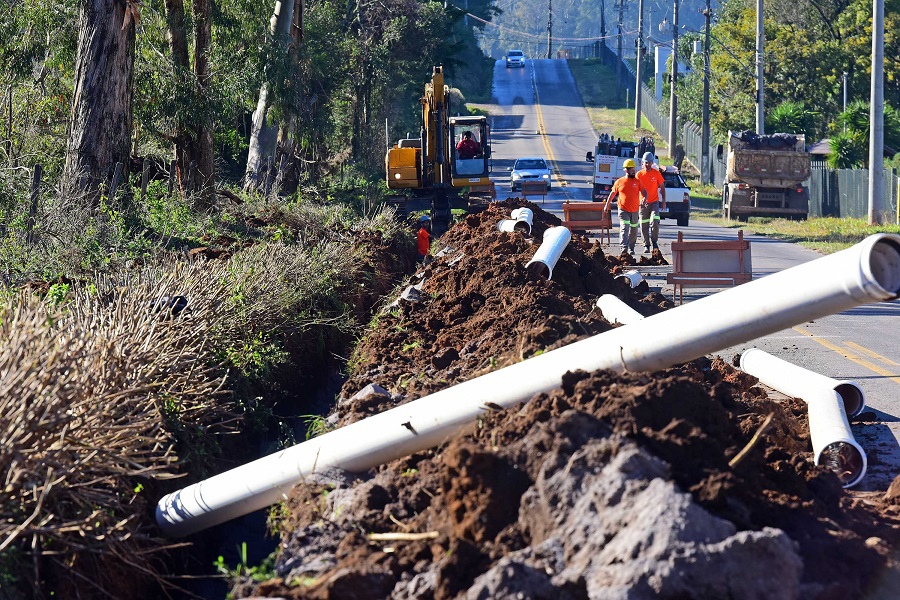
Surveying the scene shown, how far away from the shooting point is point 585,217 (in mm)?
24141

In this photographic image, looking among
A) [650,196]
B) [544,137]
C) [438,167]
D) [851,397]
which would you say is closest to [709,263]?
[851,397]

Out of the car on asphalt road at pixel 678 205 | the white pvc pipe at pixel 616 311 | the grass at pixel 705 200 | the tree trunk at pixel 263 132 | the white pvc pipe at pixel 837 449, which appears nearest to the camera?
the white pvc pipe at pixel 837 449

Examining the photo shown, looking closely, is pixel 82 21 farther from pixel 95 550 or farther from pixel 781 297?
pixel 781 297

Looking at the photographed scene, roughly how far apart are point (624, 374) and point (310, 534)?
185cm

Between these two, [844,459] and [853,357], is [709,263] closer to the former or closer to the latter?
[853,357]

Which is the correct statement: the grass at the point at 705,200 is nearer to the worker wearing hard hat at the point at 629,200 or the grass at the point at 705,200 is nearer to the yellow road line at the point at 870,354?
the worker wearing hard hat at the point at 629,200

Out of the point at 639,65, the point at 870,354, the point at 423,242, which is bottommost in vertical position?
the point at 870,354

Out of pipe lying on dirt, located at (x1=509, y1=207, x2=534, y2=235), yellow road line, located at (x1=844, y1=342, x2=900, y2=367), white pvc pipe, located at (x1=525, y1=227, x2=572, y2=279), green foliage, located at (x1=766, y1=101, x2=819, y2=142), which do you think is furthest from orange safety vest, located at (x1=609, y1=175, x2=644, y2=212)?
green foliage, located at (x1=766, y1=101, x2=819, y2=142)

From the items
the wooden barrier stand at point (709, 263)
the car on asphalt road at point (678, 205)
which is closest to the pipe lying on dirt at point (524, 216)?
the wooden barrier stand at point (709, 263)

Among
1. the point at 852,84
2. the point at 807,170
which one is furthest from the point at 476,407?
the point at 852,84

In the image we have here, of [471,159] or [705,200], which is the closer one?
[471,159]

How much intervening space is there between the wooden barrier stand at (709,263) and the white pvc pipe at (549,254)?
5.88 ft

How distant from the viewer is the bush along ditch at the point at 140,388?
5.72m

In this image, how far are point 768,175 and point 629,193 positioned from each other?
1418 cm
